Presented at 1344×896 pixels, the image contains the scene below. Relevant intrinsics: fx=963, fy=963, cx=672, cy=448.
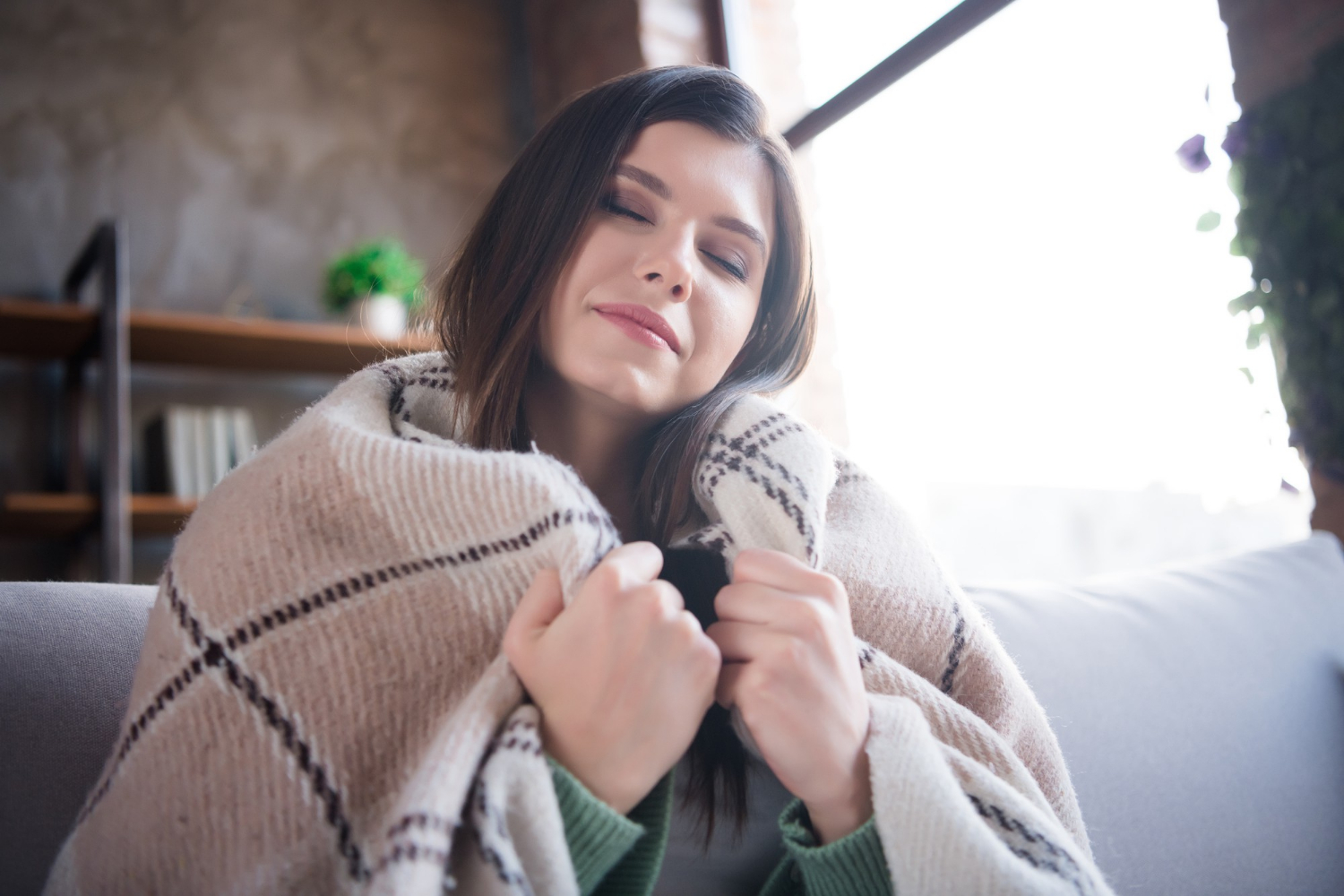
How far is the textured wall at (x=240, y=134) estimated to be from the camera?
2.38 metres

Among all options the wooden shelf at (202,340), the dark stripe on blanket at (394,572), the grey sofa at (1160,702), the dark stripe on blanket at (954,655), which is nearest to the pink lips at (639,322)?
the dark stripe on blanket at (394,572)

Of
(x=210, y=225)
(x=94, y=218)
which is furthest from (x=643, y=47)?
(x=94, y=218)

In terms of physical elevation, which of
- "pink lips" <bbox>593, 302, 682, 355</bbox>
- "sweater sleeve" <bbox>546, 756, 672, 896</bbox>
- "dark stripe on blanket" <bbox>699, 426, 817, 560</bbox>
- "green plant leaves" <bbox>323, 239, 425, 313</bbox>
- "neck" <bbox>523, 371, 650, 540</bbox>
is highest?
"green plant leaves" <bbox>323, 239, 425, 313</bbox>

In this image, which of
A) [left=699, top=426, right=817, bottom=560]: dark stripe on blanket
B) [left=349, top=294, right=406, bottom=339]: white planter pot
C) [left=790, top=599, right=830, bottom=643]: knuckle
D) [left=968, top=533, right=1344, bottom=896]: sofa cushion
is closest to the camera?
[left=790, top=599, right=830, bottom=643]: knuckle

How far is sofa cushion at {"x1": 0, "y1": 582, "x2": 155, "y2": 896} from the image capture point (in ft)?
2.01

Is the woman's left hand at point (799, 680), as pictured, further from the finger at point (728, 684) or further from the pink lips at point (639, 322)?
the pink lips at point (639, 322)

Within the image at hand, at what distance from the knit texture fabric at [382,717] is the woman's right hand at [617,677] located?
1.1 inches

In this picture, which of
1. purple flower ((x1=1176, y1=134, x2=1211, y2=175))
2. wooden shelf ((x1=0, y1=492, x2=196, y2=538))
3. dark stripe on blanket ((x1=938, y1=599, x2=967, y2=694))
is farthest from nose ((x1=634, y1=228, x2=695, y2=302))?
wooden shelf ((x1=0, y1=492, x2=196, y2=538))

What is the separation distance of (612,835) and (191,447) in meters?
2.05

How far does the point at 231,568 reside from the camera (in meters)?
0.60

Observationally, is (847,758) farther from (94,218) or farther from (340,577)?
(94,218)

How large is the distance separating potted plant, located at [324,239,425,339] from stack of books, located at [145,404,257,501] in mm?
388

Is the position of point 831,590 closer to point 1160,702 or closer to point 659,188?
point 659,188

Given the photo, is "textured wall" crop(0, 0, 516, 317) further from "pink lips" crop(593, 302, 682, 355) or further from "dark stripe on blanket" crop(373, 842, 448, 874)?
"dark stripe on blanket" crop(373, 842, 448, 874)
